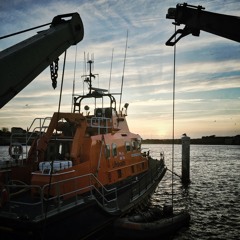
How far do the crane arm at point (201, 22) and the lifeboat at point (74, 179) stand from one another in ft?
15.4

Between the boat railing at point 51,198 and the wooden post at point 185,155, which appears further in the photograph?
the wooden post at point 185,155

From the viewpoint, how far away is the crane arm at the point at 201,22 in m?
6.64

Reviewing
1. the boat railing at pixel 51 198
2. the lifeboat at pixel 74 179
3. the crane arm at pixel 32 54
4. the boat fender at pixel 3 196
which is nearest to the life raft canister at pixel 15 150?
the lifeboat at pixel 74 179

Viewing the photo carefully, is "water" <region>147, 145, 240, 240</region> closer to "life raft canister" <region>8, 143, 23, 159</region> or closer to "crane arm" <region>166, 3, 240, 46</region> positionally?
Result: "life raft canister" <region>8, 143, 23, 159</region>

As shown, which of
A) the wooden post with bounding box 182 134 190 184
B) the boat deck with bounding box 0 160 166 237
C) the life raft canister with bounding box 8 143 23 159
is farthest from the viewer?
the wooden post with bounding box 182 134 190 184

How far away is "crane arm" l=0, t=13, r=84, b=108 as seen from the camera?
411cm

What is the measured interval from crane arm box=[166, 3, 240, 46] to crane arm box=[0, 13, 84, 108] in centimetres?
338

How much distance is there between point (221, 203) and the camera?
1895cm

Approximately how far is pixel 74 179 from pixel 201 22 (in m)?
6.35

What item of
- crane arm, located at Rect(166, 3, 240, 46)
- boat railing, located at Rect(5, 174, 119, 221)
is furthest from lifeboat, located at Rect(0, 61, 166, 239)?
crane arm, located at Rect(166, 3, 240, 46)

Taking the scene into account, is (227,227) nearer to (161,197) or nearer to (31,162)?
(161,197)

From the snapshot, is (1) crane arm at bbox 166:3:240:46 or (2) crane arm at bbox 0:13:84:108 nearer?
(2) crane arm at bbox 0:13:84:108

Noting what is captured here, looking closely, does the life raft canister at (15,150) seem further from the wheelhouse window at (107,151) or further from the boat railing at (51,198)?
the wheelhouse window at (107,151)

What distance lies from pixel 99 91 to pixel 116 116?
1630mm
